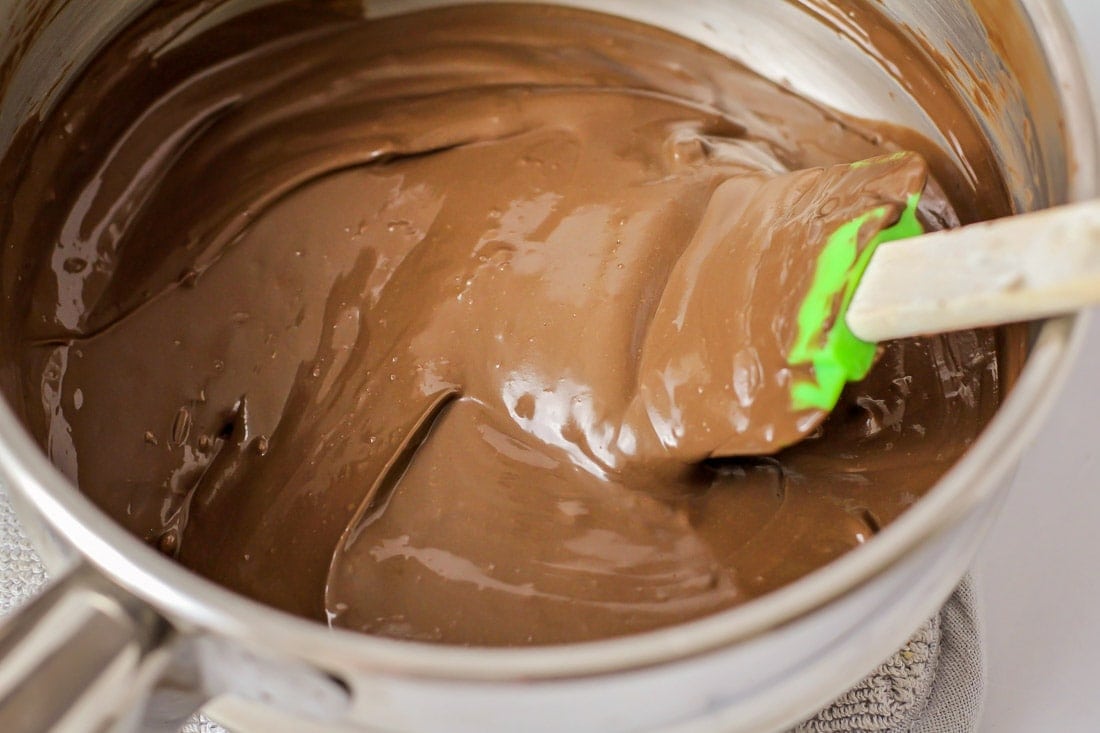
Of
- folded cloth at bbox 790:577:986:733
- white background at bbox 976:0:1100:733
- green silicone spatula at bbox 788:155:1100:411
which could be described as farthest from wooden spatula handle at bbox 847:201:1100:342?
white background at bbox 976:0:1100:733

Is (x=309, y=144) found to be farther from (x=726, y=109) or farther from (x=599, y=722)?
(x=599, y=722)

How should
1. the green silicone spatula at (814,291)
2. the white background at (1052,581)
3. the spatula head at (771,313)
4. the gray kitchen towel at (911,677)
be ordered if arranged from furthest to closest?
the white background at (1052,581) → the gray kitchen towel at (911,677) → the spatula head at (771,313) → the green silicone spatula at (814,291)

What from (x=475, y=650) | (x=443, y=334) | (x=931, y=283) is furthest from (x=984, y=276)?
(x=443, y=334)

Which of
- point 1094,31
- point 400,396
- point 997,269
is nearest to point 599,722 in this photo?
point 997,269

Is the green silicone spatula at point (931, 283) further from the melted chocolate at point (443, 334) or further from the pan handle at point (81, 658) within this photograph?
the pan handle at point (81, 658)

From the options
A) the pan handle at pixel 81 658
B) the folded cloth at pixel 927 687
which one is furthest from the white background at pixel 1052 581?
the pan handle at pixel 81 658
